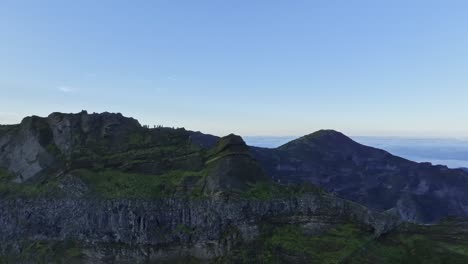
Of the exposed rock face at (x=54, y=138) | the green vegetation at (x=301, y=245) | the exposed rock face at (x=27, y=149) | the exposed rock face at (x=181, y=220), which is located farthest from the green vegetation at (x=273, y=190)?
the exposed rock face at (x=27, y=149)

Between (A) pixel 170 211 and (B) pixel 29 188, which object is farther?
(B) pixel 29 188

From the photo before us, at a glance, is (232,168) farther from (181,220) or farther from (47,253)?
(47,253)

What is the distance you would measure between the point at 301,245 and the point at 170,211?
20945 millimetres

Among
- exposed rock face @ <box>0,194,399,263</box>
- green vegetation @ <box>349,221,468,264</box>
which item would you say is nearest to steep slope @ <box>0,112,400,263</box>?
exposed rock face @ <box>0,194,399,263</box>

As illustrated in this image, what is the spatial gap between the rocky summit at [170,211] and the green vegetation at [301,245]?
14cm

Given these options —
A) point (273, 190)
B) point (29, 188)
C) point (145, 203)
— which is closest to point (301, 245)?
point (273, 190)

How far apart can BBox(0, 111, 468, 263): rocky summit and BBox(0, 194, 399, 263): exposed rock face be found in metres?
0.15

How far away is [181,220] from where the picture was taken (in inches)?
2936

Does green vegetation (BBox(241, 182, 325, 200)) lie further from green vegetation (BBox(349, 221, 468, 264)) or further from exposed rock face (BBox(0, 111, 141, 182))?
exposed rock face (BBox(0, 111, 141, 182))

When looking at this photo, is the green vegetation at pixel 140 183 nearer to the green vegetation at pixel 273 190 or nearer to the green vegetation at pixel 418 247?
the green vegetation at pixel 273 190

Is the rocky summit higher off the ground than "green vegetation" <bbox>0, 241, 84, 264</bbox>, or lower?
higher

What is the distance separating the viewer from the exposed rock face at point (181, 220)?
71625 millimetres

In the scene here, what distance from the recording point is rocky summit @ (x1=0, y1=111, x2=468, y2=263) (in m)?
69.2

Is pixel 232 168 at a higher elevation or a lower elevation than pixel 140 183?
higher
